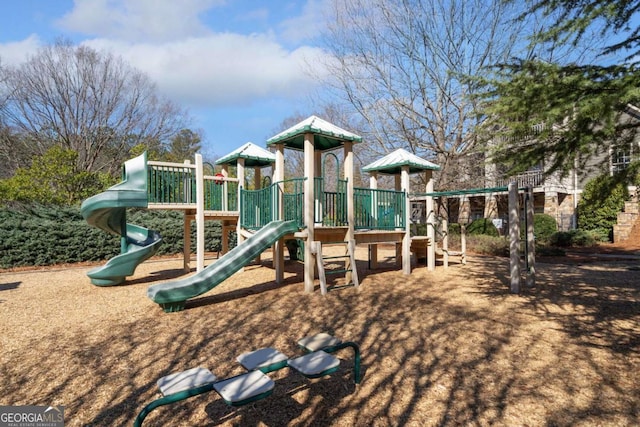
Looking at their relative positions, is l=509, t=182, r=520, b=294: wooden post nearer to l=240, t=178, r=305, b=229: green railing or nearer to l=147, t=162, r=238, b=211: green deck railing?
l=240, t=178, r=305, b=229: green railing

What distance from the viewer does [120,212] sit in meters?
8.49

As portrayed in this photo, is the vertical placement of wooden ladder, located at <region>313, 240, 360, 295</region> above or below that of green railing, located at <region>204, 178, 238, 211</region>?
below

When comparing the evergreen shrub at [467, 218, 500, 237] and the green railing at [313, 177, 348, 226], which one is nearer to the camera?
the green railing at [313, 177, 348, 226]

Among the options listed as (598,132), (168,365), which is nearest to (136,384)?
(168,365)

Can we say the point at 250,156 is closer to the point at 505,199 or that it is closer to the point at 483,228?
the point at 483,228

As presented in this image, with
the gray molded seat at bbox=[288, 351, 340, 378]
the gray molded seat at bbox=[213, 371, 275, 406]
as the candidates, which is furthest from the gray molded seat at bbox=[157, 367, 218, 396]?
the gray molded seat at bbox=[288, 351, 340, 378]

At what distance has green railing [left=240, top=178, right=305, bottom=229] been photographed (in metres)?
7.60

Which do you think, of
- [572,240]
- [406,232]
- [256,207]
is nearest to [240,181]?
[256,207]

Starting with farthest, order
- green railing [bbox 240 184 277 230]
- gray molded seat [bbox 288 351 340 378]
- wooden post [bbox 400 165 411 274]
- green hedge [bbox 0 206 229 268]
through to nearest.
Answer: green hedge [bbox 0 206 229 268], wooden post [bbox 400 165 411 274], green railing [bbox 240 184 277 230], gray molded seat [bbox 288 351 340 378]

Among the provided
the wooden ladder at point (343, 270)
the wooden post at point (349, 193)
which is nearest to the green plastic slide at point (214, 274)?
the wooden ladder at point (343, 270)

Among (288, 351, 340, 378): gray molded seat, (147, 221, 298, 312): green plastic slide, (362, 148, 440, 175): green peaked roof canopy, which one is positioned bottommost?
(288, 351, 340, 378): gray molded seat

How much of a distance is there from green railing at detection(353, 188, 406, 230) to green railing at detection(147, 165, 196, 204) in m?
4.17

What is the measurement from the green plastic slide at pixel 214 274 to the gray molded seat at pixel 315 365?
3.48m

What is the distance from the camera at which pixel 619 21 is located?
14.3ft
